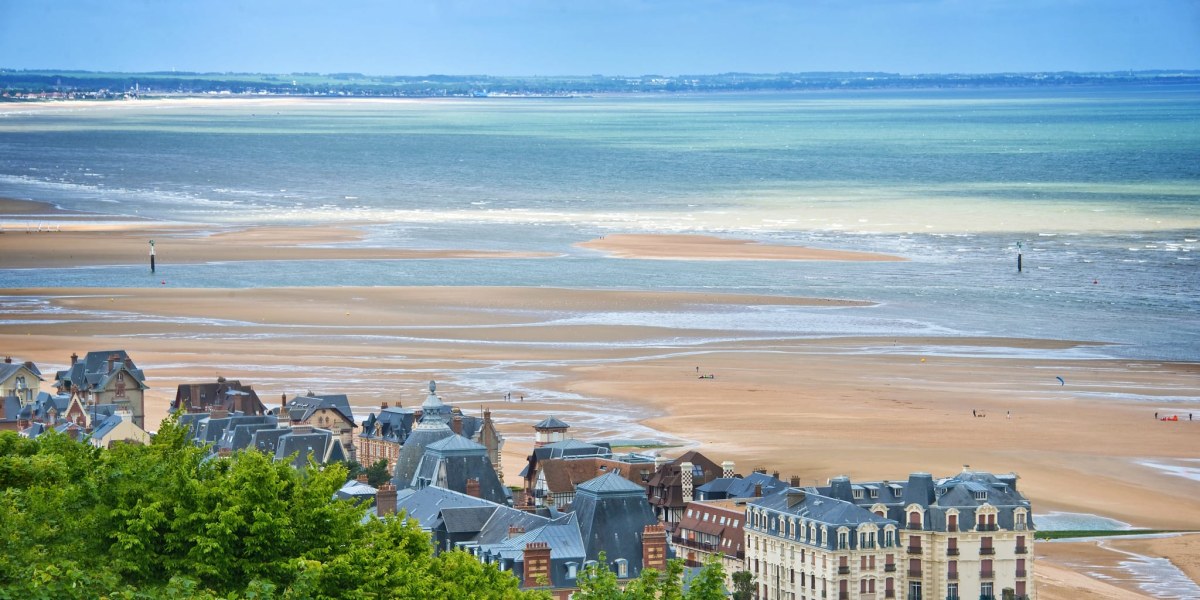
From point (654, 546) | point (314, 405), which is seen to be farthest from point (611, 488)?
point (314, 405)

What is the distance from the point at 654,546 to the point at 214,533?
22589 mm

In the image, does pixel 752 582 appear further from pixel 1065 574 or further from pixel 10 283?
pixel 10 283

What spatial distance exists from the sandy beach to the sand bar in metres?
24.8

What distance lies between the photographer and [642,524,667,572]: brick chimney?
51094 millimetres

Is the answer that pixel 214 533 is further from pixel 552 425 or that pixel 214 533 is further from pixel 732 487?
pixel 552 425

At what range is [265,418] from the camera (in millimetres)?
72875

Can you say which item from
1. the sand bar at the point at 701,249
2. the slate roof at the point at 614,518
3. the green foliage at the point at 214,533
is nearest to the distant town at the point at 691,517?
the slate roof at the point at 614,518

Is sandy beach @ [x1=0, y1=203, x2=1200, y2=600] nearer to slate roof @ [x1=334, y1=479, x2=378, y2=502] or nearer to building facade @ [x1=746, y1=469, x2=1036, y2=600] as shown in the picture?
building facade @ [x1=746, y1=469, x2=1036, y2=600]

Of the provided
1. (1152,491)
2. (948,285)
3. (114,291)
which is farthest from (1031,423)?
(114,291)

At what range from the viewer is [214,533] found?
99.2 ft

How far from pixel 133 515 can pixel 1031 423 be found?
201ft

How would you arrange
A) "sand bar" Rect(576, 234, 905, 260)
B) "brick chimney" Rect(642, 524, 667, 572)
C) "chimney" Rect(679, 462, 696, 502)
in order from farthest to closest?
1. "sand bar" Rect(576, 234, 905, 260)
2. "chimney" Rect(679, 462, 696, 502)
3. "brick chimney" Rect(642, 524, 667, 572)

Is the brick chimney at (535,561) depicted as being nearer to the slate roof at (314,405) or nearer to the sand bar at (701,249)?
the slate roof at (314,405)

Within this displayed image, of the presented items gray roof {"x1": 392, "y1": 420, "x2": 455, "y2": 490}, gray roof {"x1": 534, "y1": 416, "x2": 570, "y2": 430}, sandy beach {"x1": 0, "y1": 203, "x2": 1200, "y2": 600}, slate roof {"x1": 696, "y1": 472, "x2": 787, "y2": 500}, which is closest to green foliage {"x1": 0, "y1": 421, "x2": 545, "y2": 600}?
sandy beach {"x1": 0, "y1": 203, "x2": 1200, "y2": 600}
